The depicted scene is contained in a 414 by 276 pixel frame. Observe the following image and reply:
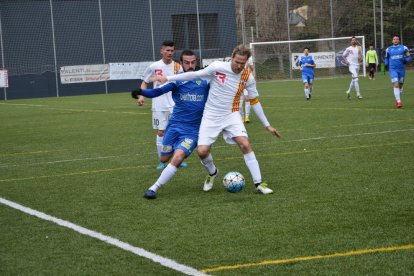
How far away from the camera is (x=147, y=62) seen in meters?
47.2

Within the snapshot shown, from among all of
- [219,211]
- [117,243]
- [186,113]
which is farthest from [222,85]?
[117,243]

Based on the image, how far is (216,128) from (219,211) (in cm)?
145

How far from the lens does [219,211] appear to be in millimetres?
8008

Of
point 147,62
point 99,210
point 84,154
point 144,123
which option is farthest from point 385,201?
point 147,62

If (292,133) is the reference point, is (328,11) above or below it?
above

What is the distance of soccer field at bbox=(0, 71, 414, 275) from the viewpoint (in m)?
5.91

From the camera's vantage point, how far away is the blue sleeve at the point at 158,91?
9.10 meters

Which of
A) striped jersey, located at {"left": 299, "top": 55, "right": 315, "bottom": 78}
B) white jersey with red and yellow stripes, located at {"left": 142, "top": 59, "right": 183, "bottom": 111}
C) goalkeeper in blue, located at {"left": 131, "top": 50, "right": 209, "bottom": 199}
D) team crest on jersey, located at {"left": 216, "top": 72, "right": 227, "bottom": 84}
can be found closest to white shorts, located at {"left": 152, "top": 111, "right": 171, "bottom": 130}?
white jersey with red and yellow stripes, located at {"left": 142, "top": 59, "right": 183, "bottom": 111}

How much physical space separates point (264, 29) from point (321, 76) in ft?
16.6

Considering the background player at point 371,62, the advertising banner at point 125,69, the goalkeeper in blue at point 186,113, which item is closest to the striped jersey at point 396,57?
the goalkeeper in blue at point 186,113

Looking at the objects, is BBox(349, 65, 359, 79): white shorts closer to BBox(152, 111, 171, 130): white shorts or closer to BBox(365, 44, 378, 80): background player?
BBox(365, 44, 378, 80): background player

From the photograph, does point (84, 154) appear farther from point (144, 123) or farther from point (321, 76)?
point (321, 76)

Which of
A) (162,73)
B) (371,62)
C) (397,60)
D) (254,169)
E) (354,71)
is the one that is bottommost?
(254,169)

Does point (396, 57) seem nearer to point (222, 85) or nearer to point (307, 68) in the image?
point (307, 68)
